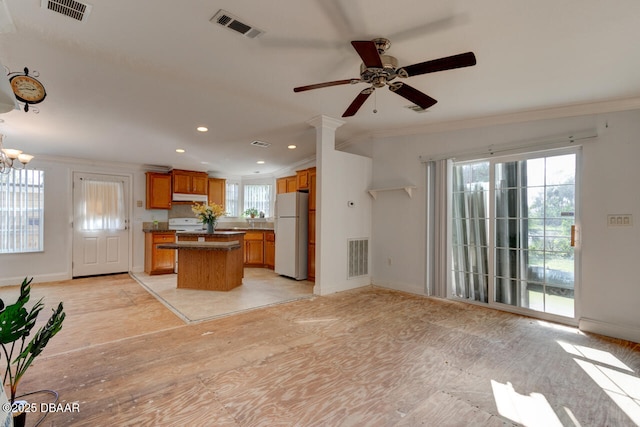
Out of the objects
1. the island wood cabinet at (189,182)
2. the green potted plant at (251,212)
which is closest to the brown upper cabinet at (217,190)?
the island wood cabinet at (189,182)

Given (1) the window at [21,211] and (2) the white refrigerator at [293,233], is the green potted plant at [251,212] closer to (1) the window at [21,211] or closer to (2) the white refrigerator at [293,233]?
(2) the white refrigerator at [293,233]

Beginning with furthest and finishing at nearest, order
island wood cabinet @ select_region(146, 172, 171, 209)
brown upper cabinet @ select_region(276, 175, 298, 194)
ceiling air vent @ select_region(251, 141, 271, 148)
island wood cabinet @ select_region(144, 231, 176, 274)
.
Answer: island wood cabinet @ select_region(146, 172, 171, 209) < brown upper cabinet @ select_region(276, 175, 298, 194) < island wood cabinet @ select_region(144, 231, 176, 274) < ceiling air vent @ select_region(251, 141, 271, 148)

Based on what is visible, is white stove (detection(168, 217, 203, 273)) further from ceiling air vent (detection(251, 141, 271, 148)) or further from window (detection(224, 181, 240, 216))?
ceiling air vent (detection(251, 141, 271, 148))

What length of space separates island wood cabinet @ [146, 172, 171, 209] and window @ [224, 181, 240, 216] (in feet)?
5.34

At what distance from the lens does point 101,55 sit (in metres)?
2.47

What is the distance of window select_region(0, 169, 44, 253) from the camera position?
17.5 ft

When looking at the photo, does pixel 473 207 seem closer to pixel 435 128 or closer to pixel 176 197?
pixel 435 128

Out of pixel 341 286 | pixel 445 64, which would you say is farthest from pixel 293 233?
pixel 445 64

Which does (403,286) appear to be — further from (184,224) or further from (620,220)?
(184,224)

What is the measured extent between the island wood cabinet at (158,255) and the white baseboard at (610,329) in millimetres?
7007

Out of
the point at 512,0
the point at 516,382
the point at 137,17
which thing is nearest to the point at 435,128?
the point at 512,0

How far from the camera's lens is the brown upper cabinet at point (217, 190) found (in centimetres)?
763

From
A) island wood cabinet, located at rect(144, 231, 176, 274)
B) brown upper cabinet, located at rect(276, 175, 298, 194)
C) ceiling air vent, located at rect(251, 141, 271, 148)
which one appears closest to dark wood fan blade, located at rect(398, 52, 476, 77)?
ceiling air vent, located at rect(251, 141, 271, 148)

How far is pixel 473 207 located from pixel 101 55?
15.1ft
